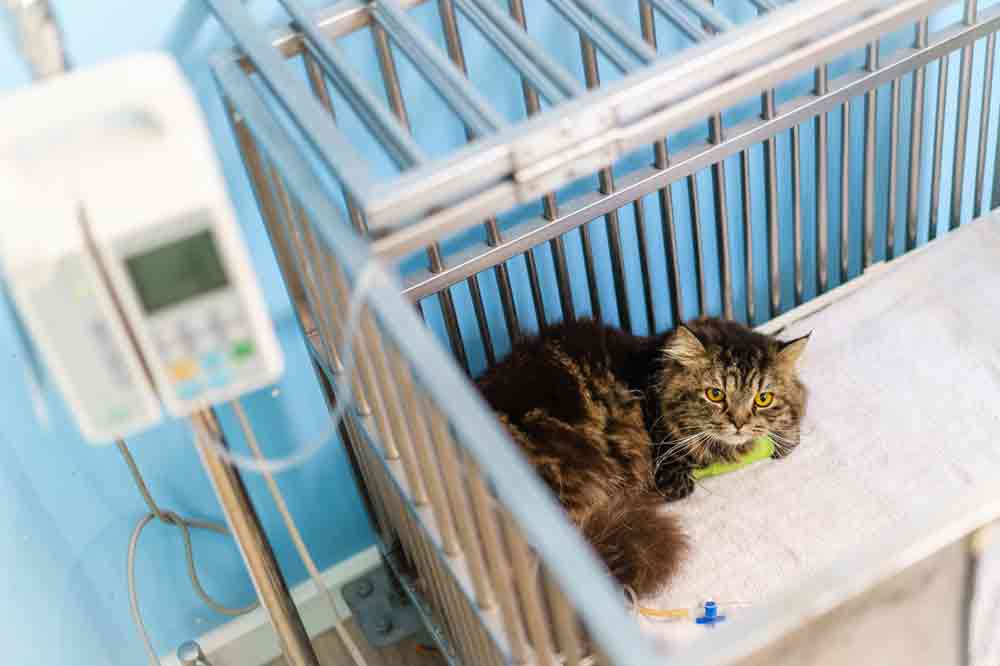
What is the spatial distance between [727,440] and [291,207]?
76cm

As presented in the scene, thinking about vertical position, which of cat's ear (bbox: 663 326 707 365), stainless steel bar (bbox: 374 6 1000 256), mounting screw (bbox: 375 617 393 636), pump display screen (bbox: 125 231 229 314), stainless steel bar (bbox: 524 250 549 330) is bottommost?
mounting screw (bbox: 375 617 393 636)

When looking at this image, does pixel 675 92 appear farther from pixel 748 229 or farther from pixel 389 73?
pixel 748 229

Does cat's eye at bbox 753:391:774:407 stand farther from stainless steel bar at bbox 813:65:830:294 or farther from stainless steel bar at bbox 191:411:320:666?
stainless steel bar at bbox 191:411:320:666

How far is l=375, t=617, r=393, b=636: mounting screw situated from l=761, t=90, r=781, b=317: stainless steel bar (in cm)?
84

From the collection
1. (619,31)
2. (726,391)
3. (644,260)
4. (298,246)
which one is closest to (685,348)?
(726,391)

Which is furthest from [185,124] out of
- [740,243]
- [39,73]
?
[740,243]

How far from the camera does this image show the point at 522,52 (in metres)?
1.19

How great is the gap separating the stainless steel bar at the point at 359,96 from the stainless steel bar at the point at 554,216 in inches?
10.7

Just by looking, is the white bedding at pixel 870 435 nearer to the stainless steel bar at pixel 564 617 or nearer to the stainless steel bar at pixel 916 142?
the stainless steel bar at pixel 916 142

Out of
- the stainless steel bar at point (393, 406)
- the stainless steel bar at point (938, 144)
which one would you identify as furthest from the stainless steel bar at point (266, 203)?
the stainless steel bar at point (938, 144)

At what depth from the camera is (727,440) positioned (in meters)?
1.57

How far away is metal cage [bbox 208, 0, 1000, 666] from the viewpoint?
910mm

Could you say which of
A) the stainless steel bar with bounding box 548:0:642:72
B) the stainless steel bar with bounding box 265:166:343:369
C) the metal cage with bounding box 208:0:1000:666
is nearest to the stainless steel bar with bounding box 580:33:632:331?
the metal cage with bounding box 208:0:1000:666

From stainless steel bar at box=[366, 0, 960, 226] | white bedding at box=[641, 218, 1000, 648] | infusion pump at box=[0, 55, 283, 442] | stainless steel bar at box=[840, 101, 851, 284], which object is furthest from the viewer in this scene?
stainless steel bar at box=[840, 101, 851, 284]
